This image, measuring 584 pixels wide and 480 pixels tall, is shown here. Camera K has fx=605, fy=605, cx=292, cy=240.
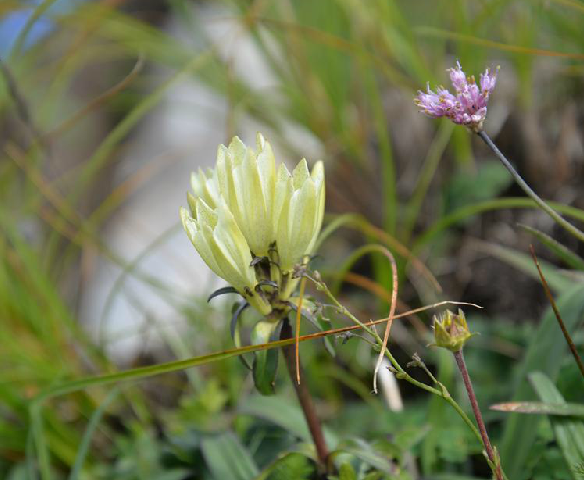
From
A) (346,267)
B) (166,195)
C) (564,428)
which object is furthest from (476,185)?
(166,195)

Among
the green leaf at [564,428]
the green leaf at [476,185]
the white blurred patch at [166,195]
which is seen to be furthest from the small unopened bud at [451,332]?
the white blurred patch at [166,195]

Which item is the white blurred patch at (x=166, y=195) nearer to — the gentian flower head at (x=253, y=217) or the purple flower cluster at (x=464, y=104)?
the gentian flower head at (x=253, y=217)

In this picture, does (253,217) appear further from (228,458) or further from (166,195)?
(166,195)

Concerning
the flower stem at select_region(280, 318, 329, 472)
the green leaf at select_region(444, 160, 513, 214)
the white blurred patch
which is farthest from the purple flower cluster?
the white blurred patch

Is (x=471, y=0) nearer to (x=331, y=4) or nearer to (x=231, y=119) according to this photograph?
(x=331, y=4)

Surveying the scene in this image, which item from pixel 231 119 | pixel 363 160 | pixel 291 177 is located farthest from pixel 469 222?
pixel 291 177
